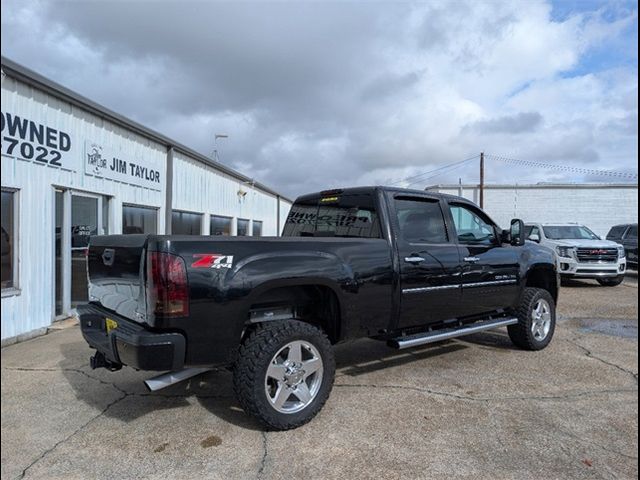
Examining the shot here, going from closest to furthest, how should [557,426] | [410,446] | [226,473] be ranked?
1. [226,473]
2. [410,446]
3. [557,426]

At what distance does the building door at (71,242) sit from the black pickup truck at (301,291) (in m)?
4.01

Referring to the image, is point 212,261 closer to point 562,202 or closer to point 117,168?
point 117,168

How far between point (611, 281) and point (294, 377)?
530 inches

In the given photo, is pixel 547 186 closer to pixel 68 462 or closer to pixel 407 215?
pixel 407 215

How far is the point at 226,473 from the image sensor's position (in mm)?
3059

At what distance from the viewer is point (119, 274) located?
3676 mm

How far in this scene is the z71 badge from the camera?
326 cm

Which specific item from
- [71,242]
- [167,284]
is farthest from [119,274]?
[71,242]

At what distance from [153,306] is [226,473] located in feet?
3.90

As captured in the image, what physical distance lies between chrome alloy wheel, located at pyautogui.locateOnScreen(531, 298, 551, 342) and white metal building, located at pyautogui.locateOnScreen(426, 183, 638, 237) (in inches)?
1026

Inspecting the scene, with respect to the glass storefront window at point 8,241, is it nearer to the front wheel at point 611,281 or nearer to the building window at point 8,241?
the building window at point 8,241

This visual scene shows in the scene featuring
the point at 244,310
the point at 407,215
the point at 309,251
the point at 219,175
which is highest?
the point at 219,175

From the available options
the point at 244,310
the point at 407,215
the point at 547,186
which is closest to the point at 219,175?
the point at 407,215

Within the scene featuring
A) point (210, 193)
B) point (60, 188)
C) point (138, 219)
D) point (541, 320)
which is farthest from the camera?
point (210, 193)
